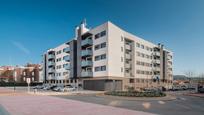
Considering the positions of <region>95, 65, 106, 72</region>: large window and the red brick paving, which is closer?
the red brick paving

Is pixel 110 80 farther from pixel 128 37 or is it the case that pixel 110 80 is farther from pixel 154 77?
pixel 154 77

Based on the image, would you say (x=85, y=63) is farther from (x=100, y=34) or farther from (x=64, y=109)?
(x=64, y=109)

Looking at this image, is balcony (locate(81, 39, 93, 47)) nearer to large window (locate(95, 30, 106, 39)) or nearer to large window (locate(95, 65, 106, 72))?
large window (locate(95, 30, 106, 39))

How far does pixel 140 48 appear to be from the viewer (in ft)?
233

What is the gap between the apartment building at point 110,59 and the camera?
52938mm

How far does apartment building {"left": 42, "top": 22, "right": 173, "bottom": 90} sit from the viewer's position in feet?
174

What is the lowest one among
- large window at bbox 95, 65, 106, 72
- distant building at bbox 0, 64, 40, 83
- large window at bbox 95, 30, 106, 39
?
distant building at bbox 0, 64, 40, 83

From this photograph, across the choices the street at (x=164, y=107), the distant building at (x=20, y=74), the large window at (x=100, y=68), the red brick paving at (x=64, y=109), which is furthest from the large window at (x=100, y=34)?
the distant building at (x=20, y=74)

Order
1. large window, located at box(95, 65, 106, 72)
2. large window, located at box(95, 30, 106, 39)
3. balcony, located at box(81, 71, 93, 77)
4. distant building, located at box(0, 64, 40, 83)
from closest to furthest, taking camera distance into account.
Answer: large window, located at box(95, 65, 106, 72) → large window, located at box(95, 30, 106, 39) → balcony, located at box(81, 71, 93, 77) → distant building, located at box(0, 64, 40, 83)

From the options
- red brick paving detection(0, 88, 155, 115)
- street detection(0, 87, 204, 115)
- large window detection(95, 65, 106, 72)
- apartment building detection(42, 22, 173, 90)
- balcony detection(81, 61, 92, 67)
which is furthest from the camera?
balcony detection(81, 61, 92, 67)

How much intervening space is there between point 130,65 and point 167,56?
3842 centimetres

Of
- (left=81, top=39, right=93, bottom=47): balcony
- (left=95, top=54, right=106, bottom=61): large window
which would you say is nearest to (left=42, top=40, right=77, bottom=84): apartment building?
(left=81, top=39, right=93, bottom=47): balcony

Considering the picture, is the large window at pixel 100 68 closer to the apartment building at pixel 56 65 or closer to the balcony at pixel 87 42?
the balcony at pixel 87 42

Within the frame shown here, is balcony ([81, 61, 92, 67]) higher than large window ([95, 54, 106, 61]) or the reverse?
the reverse
